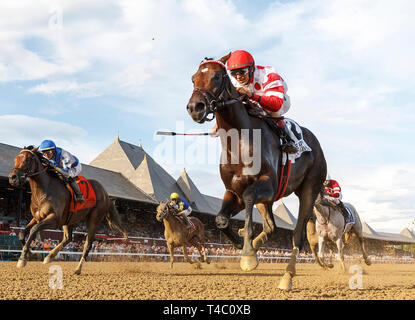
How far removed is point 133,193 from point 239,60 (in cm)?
2131

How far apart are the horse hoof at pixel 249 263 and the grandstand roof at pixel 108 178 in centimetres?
1452

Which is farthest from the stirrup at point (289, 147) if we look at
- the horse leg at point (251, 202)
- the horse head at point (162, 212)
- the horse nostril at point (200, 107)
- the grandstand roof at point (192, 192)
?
the grandstand roof at point (192, 192)

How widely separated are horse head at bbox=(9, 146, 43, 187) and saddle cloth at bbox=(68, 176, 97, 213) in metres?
0.85

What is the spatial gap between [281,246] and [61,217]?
27.6 metres

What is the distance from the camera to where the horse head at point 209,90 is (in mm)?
3854

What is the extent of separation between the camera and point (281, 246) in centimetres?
3378

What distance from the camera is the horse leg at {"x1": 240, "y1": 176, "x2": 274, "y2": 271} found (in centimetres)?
407

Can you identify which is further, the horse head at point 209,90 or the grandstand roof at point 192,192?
the grandstand roof at point 192,192

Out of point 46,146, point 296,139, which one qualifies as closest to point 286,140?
point 296,139

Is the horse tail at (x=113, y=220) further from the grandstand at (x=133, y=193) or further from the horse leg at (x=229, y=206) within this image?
the horse leg at (x=229, y=206)

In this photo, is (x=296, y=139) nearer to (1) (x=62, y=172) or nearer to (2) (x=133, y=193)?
(1) (x=62, y=172)

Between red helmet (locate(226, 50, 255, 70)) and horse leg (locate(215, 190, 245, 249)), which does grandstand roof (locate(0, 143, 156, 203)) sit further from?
red helmet (locate(226, 50, 255, 70))
